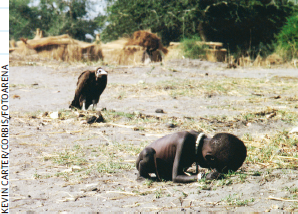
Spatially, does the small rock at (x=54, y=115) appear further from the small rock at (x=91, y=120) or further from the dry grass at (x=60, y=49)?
the dry grass at (x=60, y=49)

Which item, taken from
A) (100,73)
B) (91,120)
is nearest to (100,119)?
(91,120)

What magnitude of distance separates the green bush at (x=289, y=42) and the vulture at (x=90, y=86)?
11.4m

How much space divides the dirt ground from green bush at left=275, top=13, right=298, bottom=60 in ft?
17.4

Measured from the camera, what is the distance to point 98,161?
4.31m

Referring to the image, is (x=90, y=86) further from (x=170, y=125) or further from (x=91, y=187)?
(x=91, y=187)

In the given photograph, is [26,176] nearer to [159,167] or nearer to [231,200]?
[159,167]

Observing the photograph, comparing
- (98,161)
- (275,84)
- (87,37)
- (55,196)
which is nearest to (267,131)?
(98,161)

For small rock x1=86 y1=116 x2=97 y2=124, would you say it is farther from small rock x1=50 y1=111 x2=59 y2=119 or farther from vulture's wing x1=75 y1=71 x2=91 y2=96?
vulture's wing x1=75 y1=71 x2=91 y2=96

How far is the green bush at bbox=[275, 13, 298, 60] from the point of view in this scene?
16391 mm

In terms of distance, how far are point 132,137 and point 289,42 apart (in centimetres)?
1306

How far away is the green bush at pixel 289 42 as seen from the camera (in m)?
16.4

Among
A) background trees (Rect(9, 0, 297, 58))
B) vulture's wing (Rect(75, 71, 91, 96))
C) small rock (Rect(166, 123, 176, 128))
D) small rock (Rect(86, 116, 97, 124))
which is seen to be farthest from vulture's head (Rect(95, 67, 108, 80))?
background trees (Rect(9, 0, 297, 58))

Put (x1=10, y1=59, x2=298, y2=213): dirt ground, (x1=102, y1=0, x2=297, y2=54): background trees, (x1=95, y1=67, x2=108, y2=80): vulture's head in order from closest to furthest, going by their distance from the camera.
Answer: (x1=10, y1=59, x2=298, y2=213): dirt ground < (x1=95, y1=67, x2=108, y2=80): vulture's head < (x1=102, y1=0, x2=297, y2=54): background trees

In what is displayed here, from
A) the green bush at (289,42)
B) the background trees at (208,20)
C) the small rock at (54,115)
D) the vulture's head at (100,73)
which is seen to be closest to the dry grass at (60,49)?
the background trees at (208,20)
